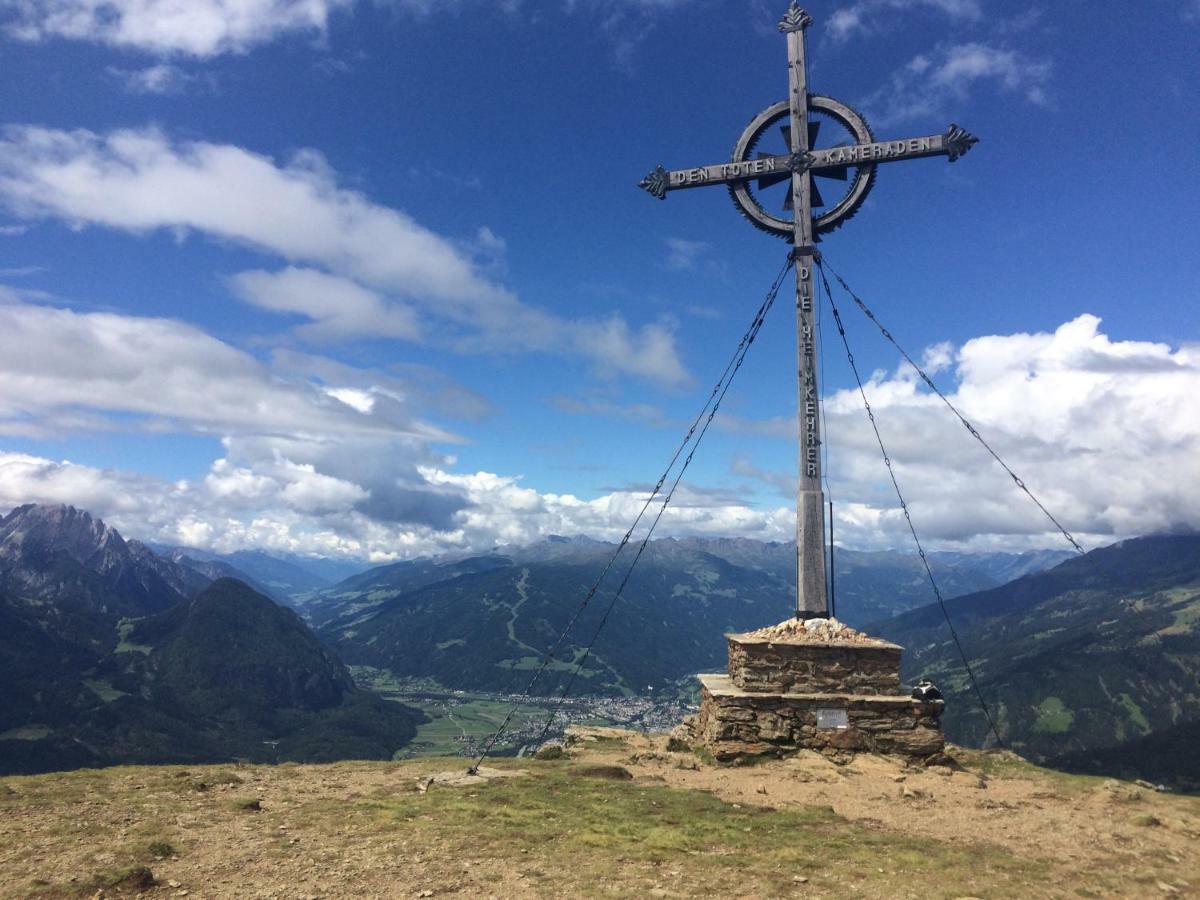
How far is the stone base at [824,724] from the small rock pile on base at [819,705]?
33 millimetres

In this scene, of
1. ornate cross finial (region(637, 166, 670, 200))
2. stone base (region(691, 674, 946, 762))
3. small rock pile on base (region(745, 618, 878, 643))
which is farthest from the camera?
ornate cross finial (region(637, 166, 670, 200))

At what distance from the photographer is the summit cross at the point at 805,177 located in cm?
2838

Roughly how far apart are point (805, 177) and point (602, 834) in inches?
1103

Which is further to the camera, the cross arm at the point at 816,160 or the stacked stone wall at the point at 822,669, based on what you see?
the cross arm at the point at 816,160

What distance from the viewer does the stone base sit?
23219 mm

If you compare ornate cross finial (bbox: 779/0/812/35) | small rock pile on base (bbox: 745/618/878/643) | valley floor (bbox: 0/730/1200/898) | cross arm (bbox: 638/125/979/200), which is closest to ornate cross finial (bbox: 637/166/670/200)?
cross arm (bbox: 638/125/979/200)

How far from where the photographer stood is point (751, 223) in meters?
31.3

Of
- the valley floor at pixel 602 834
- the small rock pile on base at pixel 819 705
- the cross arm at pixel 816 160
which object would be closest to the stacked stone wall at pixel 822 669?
the small rock pile on base at pixel 819 705

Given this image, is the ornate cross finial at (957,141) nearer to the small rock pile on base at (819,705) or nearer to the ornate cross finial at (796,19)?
Answer: the ornate cross finial at (796,19)

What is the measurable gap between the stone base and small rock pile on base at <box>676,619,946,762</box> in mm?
33

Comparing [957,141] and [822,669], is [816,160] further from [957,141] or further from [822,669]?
[822,669]

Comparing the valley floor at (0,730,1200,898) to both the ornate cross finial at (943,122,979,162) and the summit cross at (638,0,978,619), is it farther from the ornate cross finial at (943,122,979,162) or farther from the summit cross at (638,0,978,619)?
the ornate cross finial at (943,122,979,162)

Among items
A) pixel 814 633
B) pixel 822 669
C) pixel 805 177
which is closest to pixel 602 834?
pixel 822 669

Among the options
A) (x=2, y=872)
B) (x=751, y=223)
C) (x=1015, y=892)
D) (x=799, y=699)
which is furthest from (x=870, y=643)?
(x=2, y=872)
